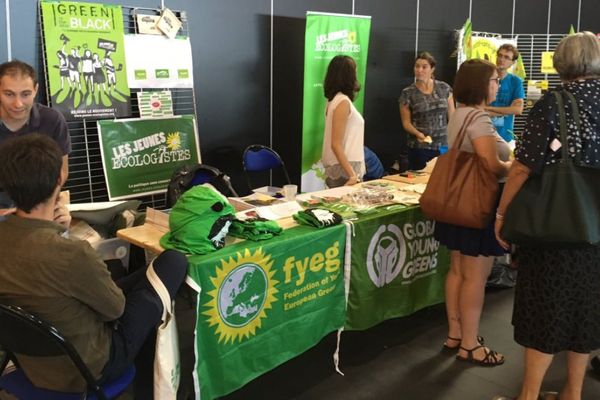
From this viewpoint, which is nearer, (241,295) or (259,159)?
(241,295)

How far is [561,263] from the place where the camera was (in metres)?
1.90

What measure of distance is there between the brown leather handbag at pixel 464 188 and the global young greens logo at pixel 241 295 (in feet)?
2.67

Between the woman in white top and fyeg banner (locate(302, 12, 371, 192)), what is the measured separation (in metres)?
1.23

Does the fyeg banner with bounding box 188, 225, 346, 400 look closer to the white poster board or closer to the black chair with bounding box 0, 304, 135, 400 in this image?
the black chair with bounding box 0, 304, 135, 400

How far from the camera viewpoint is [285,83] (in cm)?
473

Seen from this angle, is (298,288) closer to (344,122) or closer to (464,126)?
(464,126)

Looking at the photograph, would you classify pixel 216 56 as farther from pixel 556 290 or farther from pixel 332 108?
pixel 556 290

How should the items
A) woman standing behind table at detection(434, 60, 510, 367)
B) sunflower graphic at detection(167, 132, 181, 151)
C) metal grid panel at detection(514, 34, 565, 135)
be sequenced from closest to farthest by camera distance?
1. woman standing behind table at detection(434, 60, 510, 367)
2. sunflower graphic at detection(167, 132, 181, 151)
3. metal grid panel at detection(514, 34, 565, 135)

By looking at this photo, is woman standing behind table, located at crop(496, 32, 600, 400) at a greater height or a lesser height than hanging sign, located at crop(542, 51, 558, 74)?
lesser

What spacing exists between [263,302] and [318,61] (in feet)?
9.18

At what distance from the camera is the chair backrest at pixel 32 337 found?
4.63 feet

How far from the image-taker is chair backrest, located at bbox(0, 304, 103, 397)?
141 cm

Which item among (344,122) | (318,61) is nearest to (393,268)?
(344,122)

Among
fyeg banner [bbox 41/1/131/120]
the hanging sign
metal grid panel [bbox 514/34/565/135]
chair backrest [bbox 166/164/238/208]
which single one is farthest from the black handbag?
metal grid panel [bbox 514/34/565/135]
